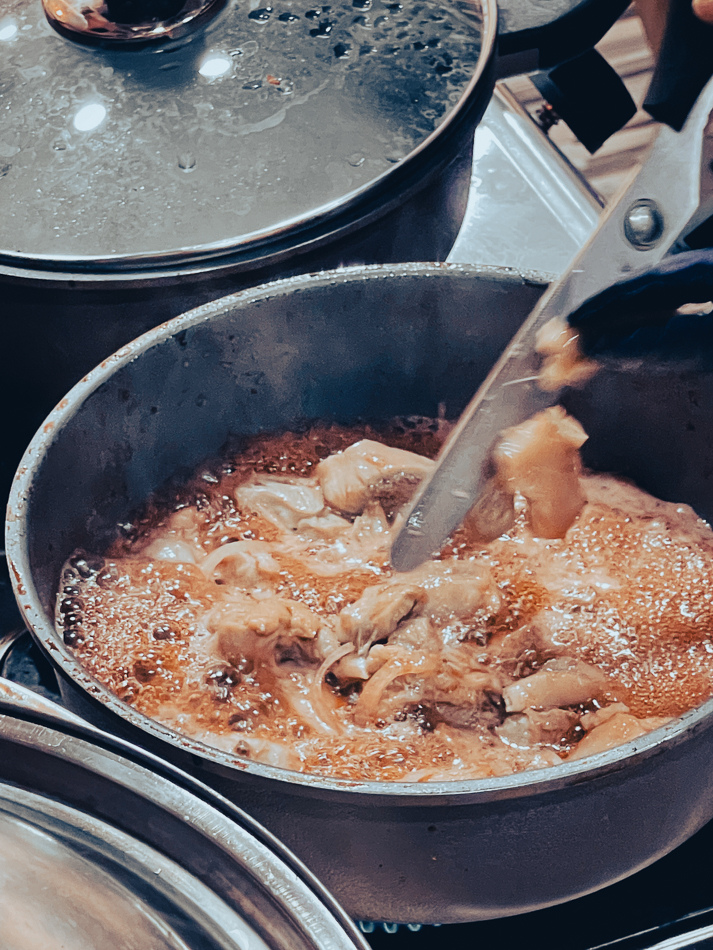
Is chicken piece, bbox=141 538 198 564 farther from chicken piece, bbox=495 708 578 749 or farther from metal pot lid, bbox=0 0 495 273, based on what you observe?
chicken piece, bbox=495 708 578 749

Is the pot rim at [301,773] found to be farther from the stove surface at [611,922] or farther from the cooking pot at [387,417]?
the stove surface at [611,922]

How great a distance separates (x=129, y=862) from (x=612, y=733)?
50 centimetres

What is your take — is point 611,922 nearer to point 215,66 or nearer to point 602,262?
point 602,262

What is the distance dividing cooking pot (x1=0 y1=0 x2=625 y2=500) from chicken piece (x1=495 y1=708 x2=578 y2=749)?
644 millimetres

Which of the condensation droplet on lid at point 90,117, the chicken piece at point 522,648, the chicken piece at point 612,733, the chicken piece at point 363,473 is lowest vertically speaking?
the chicken piece at point 522,648

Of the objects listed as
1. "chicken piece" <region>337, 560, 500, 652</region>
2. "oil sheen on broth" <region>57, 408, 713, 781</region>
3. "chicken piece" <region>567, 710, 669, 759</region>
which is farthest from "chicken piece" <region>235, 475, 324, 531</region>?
"chicken piece" <region>567, 710, 669, 759</region>

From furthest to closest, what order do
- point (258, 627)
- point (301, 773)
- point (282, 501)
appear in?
point (282, 501), point (258, 627), point (301, 773)

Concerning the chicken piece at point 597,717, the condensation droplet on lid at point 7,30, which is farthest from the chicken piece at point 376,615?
the condensation droplet on lid at point 7,30

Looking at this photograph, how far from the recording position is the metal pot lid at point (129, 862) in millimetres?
523

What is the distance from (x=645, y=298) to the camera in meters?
0.96

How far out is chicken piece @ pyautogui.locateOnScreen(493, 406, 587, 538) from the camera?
1052mm

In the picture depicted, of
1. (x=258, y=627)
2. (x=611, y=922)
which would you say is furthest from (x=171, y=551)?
(x=611, y=922)

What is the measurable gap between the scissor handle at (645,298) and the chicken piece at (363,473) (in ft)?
0.99

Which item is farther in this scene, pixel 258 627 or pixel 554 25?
pixel 554 25
